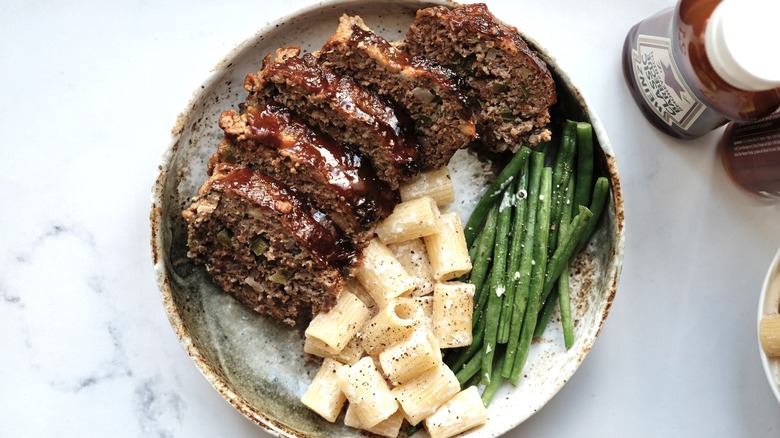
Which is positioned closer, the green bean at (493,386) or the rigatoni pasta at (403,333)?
the rigatoni pasta at (403,333)

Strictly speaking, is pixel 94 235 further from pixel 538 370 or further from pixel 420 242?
pixel 538 370

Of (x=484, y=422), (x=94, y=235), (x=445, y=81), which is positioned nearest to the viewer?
(x=445, y=81)

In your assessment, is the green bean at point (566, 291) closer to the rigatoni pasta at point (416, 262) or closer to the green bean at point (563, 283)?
the green bean at point (563, 283)

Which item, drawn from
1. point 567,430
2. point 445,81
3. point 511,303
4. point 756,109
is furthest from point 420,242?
point 756,109

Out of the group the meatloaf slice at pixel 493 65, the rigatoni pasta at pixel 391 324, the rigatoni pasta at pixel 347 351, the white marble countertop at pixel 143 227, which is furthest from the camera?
the white marble countertop at pixel 143 227

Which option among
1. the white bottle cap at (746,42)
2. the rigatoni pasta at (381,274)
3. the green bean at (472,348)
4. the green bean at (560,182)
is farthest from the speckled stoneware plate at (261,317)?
the white bottle cap at (746,42)

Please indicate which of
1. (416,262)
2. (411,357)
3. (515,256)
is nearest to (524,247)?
(515,256)
